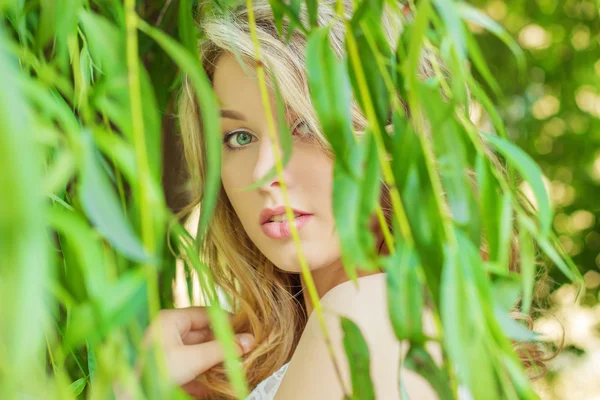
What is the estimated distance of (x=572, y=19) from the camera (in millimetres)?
2408

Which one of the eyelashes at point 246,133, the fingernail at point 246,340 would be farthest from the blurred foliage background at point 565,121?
the eyelashes at point 246,133

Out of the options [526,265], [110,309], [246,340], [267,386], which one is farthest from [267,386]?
[110,309]

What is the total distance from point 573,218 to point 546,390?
564 millimetres

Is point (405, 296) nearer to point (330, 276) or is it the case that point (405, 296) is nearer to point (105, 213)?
point (105, 213)

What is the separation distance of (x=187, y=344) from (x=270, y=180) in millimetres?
338

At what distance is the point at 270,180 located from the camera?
101 cm

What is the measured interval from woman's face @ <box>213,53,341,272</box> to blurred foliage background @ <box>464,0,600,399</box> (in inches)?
53.3

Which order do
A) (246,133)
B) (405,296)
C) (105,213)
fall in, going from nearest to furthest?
(105,213) < (405,296) < (246,133)

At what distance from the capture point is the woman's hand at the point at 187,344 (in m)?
1.12

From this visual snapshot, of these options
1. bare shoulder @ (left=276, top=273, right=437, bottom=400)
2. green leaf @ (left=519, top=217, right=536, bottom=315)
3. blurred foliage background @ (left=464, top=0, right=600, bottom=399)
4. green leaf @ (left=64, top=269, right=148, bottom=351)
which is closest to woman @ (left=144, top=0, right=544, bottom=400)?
bare shoulder @ (left=276, top=273, right=437, bottom=400)

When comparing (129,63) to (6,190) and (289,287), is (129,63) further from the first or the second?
(289,287)

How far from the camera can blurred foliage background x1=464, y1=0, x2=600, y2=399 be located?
2346 mm

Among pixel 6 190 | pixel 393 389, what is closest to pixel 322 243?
pixel 393 389

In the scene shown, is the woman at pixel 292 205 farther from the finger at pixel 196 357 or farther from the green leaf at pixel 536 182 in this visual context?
the green leaf at pixel 536 182
